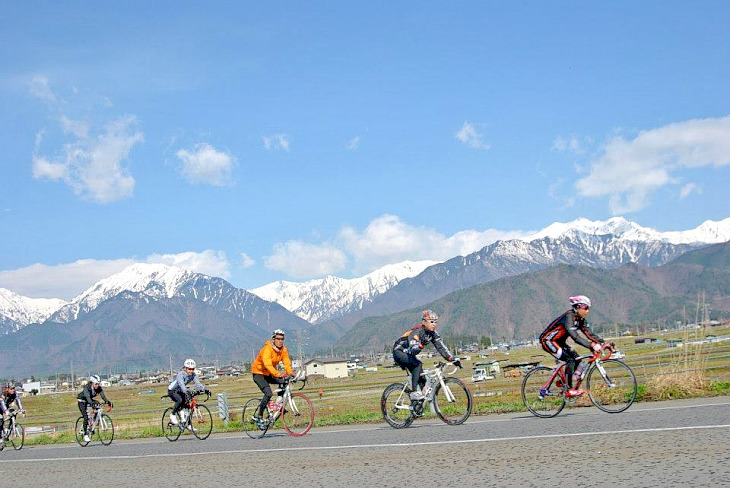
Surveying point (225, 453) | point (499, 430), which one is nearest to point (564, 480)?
point (499, 430)

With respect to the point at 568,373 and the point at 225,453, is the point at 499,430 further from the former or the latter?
the point at 225,453

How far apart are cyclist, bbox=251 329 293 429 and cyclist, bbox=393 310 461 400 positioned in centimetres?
298

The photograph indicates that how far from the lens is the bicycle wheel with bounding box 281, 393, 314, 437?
1686 cm

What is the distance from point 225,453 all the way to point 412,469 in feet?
17.7

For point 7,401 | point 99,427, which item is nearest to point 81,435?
point 99,427

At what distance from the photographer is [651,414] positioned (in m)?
12.8

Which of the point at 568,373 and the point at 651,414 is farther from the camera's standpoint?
the point at 568,373

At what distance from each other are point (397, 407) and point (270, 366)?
3.13m

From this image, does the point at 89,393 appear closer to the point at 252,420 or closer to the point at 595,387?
the point at 252,420

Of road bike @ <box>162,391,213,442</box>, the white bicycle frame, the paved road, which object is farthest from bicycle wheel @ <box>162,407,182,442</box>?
the white bicycle frame

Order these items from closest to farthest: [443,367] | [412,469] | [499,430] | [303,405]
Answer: [412,469], [499,430], [443,367], [303,405]

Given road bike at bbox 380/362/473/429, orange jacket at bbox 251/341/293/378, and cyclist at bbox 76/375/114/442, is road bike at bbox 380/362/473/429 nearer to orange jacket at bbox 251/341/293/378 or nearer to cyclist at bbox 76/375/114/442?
orange jacket at bbox 251/341/293/378

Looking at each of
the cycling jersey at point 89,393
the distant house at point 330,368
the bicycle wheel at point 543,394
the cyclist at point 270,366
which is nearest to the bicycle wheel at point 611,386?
the bicycle wheel at point 543,394

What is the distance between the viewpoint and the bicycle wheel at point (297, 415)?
16859mm
